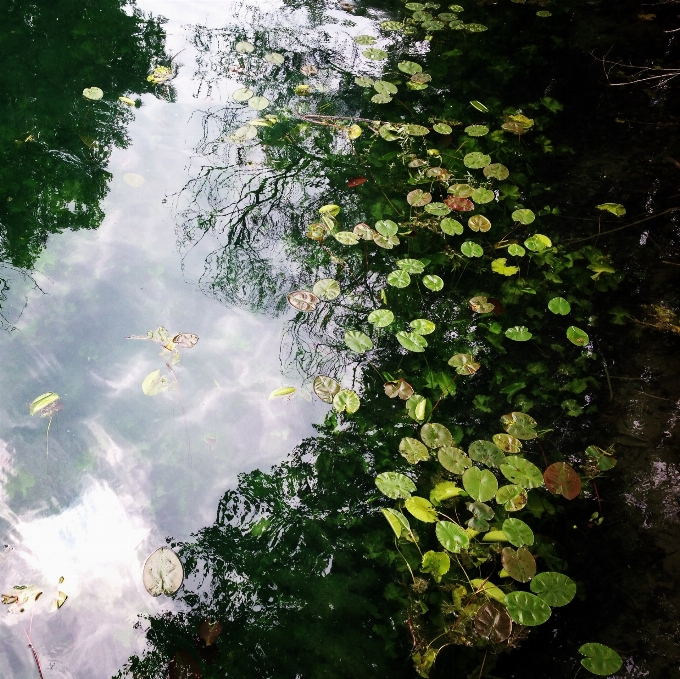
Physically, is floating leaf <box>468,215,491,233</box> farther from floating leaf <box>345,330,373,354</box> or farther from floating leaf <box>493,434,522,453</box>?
floating leaf <box>493,434,522,453</box>

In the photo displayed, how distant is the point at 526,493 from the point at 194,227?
1.75 meters

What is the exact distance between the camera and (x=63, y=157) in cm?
247

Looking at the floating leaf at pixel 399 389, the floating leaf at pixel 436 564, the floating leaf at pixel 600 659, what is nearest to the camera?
the floating leaf at pixel 600 659

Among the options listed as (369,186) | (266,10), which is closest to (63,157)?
(369,186)

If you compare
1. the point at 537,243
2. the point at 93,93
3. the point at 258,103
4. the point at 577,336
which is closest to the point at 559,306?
the point at 577,336

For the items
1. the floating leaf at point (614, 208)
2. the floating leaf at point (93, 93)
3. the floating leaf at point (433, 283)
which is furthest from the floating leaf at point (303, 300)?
the floating leaf at point (93, 93)

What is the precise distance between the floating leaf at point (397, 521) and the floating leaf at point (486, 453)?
1.02 ft

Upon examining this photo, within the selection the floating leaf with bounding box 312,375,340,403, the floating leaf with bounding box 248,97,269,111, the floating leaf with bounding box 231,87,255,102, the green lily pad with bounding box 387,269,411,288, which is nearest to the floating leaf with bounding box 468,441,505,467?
the floating leaf with bounding box 312,375,340,403

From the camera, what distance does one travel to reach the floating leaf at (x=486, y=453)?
1599 mm

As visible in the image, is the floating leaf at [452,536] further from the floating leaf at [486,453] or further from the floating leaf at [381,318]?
the floating leaf at [381,318]

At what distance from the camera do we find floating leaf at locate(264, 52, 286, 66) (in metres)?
3.08

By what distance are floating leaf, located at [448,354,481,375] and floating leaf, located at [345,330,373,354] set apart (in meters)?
0.32

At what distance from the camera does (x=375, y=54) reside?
3.16 m

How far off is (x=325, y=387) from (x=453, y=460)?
508mm
